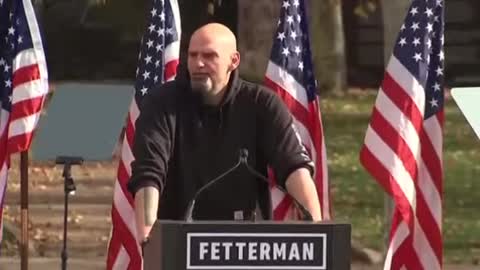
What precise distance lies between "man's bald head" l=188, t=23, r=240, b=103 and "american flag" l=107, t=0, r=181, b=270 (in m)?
2.64

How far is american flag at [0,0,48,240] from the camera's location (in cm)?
942

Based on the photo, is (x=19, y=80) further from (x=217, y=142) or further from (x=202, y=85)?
(x=202, y=85)

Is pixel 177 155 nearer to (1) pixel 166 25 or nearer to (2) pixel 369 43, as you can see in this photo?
(1) pixel 166 25

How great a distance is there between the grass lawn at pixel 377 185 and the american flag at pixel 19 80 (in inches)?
115

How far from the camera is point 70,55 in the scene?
29.1 m

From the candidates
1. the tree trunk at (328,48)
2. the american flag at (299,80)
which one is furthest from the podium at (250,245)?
the tree trunk at (328,48)

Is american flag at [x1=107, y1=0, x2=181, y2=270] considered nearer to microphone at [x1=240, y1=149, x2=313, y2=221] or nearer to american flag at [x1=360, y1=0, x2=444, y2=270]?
american flag at [x1=360, y1=0, x2=444, y2=270]

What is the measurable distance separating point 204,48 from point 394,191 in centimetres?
265

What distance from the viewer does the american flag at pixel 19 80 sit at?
9.42 meters

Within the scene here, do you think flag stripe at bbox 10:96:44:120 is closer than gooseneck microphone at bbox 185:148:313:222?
No

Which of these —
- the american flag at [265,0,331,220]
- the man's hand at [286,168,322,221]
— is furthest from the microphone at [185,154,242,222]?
the american flag at [265,0,331,220]

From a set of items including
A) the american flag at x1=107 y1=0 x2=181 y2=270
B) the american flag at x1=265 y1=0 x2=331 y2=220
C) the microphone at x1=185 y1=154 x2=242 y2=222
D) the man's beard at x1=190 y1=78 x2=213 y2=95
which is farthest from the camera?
the american flag at x1=107 y1=0 x2=181 y2=270

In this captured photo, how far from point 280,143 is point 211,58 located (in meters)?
0.55

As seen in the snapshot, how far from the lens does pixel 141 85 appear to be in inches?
376
